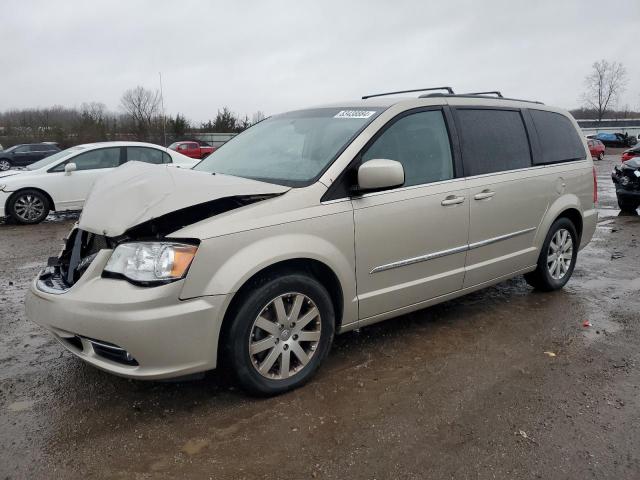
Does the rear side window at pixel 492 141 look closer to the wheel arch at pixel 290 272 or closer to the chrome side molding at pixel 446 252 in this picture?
the chrome side molding at pixel 446 252

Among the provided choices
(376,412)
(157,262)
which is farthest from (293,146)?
(376,412)

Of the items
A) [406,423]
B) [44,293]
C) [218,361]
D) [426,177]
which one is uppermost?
[426,177]

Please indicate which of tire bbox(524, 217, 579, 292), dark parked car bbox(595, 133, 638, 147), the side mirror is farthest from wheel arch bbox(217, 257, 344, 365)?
dark parked car bbox(595, 133, 638, 147)

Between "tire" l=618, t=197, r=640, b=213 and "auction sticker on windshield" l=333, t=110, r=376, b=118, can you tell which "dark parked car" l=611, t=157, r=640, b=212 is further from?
"auction sticker on windshield" l=333, t=110, r=376, b=118

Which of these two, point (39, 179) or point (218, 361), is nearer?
point (218, 361)

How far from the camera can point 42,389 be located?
3.22 meters

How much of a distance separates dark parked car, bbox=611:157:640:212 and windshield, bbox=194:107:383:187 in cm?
890

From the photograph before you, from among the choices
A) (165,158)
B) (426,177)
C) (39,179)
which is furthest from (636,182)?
(39,179)

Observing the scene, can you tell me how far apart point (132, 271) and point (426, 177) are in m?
2.12

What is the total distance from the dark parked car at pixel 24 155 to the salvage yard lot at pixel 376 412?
23832mm

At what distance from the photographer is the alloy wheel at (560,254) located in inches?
196

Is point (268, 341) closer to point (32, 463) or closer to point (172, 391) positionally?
point (172, 391)

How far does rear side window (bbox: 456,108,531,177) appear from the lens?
406cm

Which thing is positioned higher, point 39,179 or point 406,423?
point 39,179
